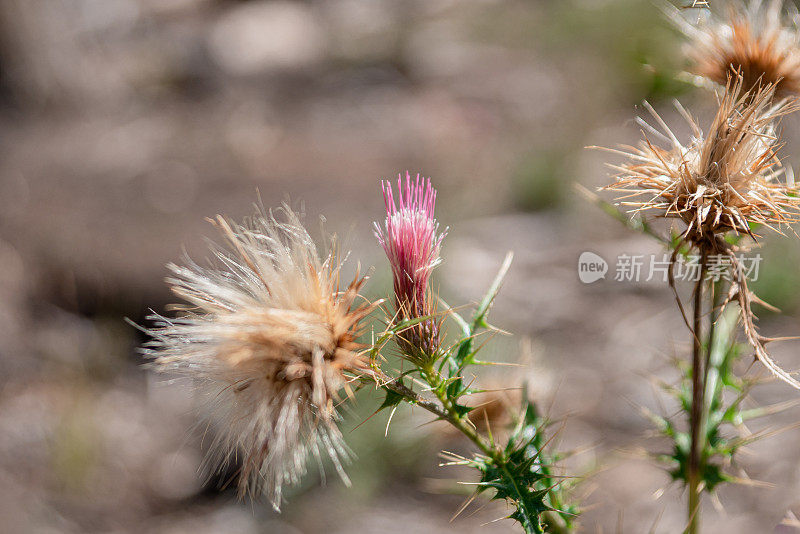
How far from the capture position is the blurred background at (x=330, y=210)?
3295 millimetres

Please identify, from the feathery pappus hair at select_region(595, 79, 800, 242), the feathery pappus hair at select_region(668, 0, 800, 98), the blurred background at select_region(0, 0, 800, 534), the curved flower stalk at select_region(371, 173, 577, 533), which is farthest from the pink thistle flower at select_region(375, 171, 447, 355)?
the blurred background at select_region(0, 0, 800, 534)

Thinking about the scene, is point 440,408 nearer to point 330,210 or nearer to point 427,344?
point 427,344

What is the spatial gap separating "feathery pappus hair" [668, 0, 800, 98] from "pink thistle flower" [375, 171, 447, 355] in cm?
65

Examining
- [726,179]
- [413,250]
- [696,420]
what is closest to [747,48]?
[726,179]

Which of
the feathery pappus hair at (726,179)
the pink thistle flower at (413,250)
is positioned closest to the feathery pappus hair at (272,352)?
the pink thistle flower at (413,250)

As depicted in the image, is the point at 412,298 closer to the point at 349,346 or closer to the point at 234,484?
the point at 349,346

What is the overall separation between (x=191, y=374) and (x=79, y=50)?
582 centimetres

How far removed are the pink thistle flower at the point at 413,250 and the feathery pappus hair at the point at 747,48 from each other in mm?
653

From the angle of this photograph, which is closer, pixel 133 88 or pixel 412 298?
pixel 412 298

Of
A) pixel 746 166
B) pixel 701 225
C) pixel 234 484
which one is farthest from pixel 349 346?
pixel 234 484

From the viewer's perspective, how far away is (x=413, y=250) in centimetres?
99

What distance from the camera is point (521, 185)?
4.84 m

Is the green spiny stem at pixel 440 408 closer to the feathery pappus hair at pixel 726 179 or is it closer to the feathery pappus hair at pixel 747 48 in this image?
the feathery pappus hair at pixel 726 179

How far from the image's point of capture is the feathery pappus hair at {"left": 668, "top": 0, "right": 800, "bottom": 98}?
1283mm
